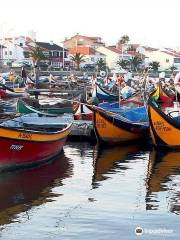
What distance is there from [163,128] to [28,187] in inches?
306

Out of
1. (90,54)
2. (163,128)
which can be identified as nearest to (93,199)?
(163,128)

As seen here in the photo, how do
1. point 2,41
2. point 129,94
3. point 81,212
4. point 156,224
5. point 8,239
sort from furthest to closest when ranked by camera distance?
point 2,41, point 129,94, point 81,212, point 156,224, point 8,239

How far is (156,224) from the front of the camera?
11.4 m

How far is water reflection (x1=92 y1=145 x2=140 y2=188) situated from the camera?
54.1 ft

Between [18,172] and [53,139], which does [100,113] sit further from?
[18,172]

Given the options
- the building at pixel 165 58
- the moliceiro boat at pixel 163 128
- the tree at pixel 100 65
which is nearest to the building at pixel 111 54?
the building at pixel 165 58

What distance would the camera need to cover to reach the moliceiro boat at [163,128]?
67.3 ft

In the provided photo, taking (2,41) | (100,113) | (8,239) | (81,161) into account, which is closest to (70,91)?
(100,113)

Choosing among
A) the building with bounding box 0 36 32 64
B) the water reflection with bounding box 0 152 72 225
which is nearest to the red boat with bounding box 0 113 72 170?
the water reflection with bounding box 0 152 72 225

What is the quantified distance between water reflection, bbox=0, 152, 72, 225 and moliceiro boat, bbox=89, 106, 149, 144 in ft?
12.1

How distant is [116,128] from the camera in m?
22.0

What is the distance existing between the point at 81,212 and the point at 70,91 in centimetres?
2779

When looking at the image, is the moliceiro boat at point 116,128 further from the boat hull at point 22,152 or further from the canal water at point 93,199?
the boat hull at point 22,152

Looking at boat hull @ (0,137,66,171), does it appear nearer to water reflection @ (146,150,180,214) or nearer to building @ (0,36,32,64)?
water reflection @ (146,150,180,214)
